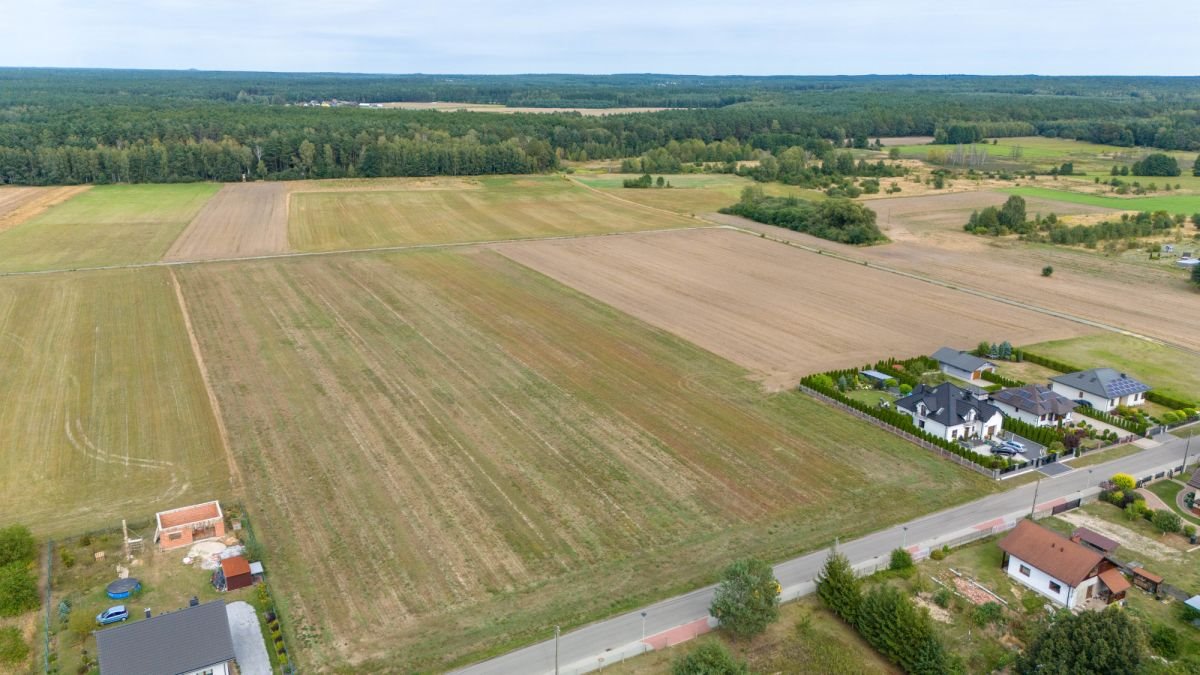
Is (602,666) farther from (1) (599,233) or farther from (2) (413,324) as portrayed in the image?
(1) (599,233)

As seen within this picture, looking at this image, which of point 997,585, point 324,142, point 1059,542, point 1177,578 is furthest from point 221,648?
point 324,142

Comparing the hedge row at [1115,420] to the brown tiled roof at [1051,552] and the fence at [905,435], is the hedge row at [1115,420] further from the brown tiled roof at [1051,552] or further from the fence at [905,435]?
the brown tiled roof at [1051,552]

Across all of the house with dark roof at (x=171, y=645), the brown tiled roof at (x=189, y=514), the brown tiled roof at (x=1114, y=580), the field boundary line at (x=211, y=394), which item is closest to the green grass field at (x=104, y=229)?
the field boundary line at (x=211, y=394)

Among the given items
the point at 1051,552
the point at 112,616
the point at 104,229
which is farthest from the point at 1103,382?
the point at 104,229

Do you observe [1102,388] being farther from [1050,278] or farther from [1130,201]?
[1130,201]

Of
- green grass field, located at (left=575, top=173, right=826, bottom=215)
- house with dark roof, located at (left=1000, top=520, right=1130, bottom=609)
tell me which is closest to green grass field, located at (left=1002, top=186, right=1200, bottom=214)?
green grass field, located at (left=575, top=173, right=826, bottom=215)
